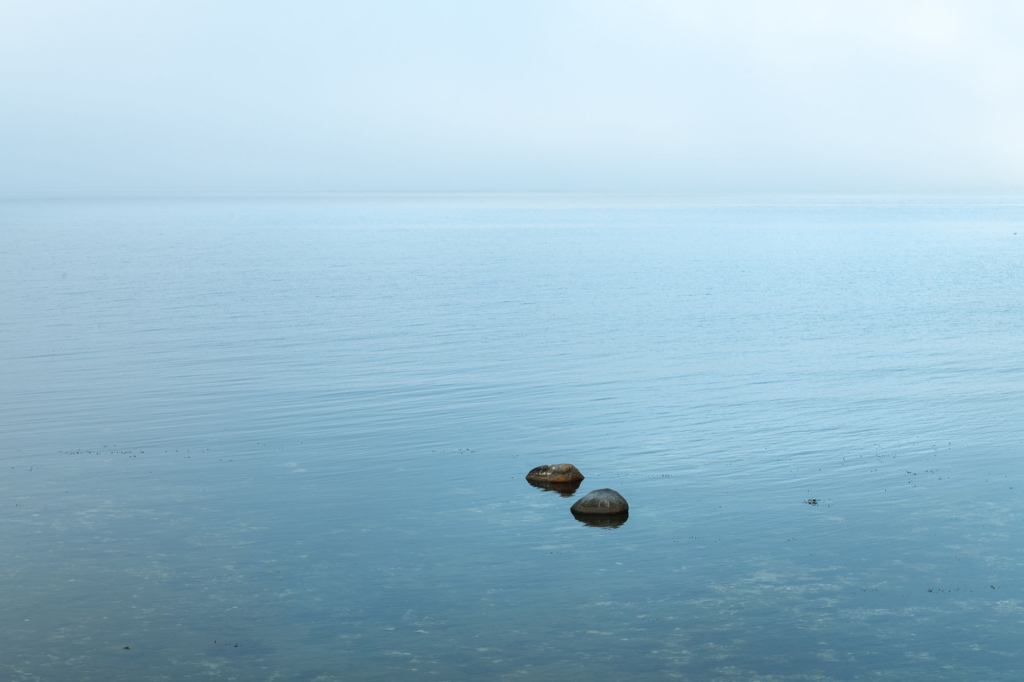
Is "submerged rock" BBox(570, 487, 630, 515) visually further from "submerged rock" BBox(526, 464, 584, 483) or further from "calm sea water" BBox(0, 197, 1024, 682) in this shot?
"submerged rock" BBox(526, 464, 584, 483)

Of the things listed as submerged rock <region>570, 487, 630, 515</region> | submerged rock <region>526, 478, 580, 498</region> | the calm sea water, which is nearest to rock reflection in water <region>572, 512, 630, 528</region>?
submerged rock <region>570, 487, 630, 515</region>

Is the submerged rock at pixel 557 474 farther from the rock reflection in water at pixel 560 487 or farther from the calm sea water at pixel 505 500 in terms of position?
the calm sea water at pixel 505 500

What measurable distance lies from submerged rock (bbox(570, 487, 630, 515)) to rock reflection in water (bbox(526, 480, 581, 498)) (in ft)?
5.98

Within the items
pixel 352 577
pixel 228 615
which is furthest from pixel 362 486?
pixel 228 615

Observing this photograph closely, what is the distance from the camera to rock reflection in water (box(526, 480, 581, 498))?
31.8 meters

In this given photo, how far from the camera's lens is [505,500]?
31000mm

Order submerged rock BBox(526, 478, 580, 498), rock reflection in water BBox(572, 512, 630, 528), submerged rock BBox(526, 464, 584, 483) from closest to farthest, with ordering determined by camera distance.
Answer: rock reflection in water BBox(572, 512, 630, 528), submerged rock BBox(526, 478, 580, 498), submerged rock BBox(526, 464, 584, 483)

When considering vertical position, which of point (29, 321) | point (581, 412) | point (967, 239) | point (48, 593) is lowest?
point (967, 239)

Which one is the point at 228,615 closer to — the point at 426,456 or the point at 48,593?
the point at 48,593

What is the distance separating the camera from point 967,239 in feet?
644

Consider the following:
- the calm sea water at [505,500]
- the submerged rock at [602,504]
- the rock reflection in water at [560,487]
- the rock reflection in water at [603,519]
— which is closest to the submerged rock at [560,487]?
the rock reflection in water at [560,487]

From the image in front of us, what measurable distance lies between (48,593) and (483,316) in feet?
176

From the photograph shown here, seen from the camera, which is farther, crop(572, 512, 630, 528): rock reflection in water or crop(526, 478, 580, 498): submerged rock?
crop(526, 478, 580, 498): submerged rock

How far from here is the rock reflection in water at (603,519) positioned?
94.4 ft
